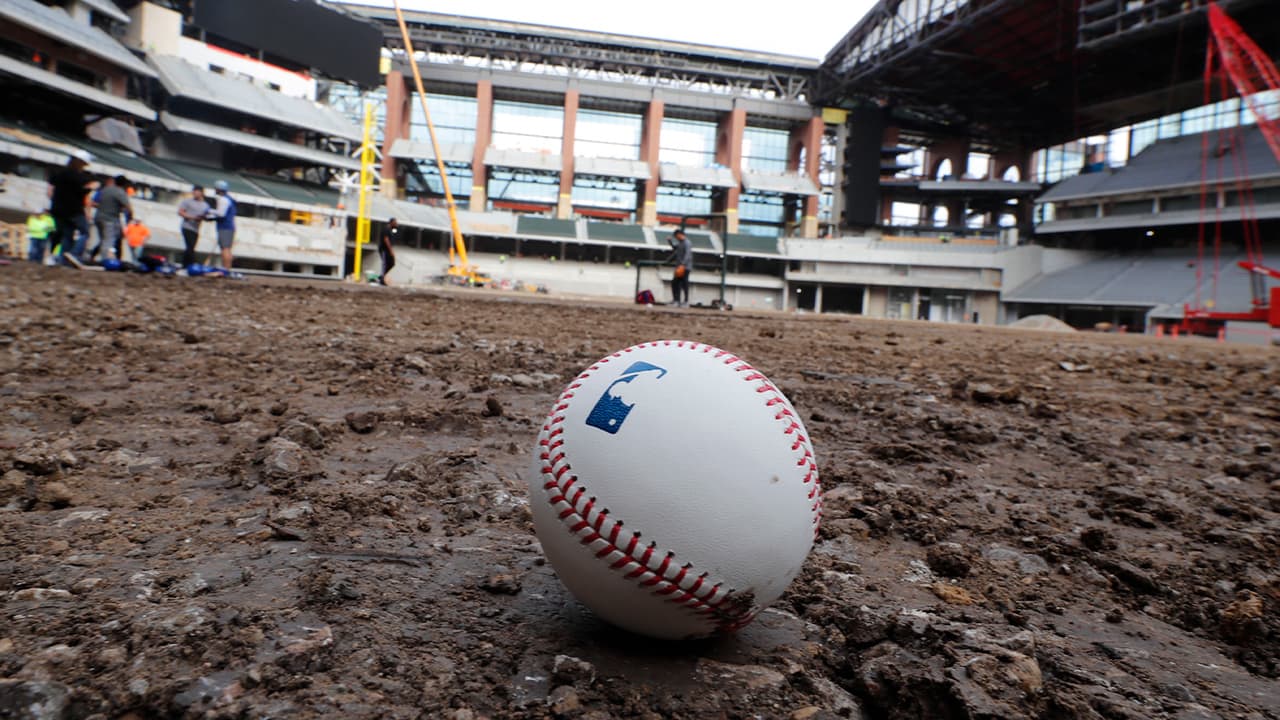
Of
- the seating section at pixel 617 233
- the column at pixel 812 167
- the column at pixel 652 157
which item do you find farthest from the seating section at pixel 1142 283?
the column at pixel 652 157

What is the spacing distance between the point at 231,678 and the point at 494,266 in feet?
143

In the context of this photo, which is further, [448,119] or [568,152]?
[448,119]

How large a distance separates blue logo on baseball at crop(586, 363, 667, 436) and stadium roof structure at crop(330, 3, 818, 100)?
5155 centimetres

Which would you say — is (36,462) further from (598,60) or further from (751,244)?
(598,60)

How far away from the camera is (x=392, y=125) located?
4609 centimetres

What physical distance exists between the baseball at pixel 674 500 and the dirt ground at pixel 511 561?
149mm

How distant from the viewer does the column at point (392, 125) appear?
1786 inches

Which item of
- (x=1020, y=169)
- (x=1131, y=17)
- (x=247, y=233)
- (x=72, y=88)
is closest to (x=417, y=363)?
(x=72, y=88)

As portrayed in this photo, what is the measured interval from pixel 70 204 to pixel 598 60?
4107 cm

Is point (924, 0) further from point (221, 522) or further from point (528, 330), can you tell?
point (221, 522)

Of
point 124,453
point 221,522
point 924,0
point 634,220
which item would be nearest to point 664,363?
point 221,522

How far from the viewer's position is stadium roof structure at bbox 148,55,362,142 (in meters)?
31.6

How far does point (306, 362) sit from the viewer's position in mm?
5051

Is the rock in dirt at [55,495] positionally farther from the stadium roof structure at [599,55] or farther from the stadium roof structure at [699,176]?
the stadium roof structure at [599,55]
